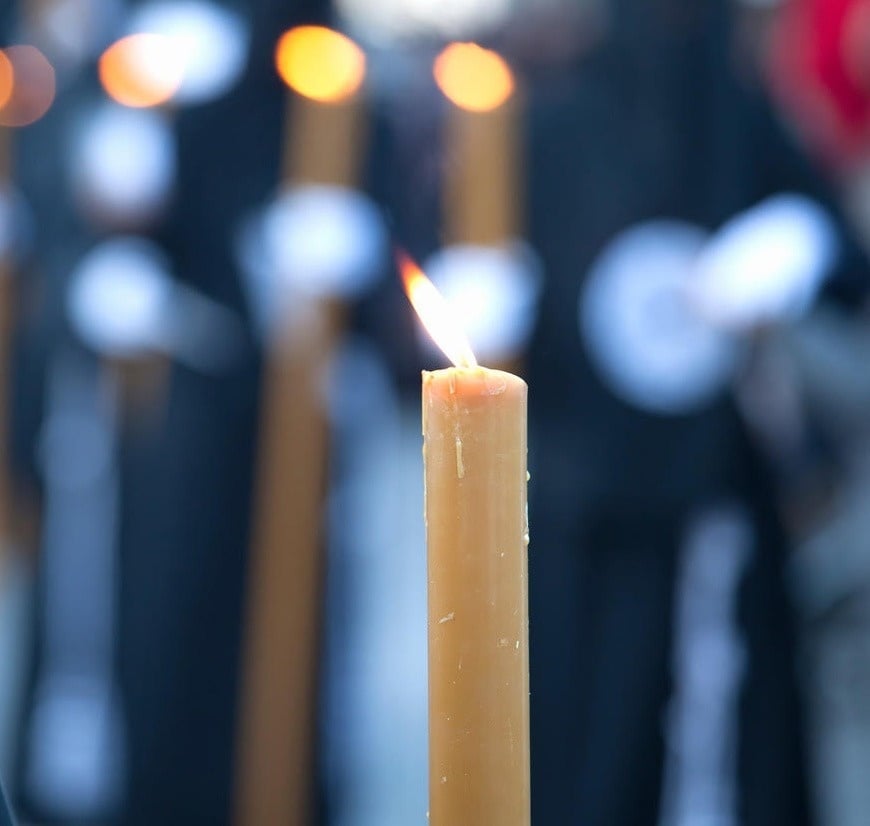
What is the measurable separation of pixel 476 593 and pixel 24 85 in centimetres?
100

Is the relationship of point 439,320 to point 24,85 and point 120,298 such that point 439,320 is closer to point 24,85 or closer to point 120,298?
point 120,298

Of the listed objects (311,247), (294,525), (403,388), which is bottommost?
(294,525)

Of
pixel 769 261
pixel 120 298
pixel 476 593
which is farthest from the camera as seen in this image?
pixel 120 298

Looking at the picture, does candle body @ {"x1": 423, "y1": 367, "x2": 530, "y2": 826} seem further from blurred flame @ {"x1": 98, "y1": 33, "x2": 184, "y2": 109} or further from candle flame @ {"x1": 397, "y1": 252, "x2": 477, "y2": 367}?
blurred flame @ {"x1": 98, "y1": 33, "x2": 184, "y2": 109}

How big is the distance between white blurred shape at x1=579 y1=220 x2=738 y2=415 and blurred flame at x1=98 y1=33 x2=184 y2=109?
17.9 inches

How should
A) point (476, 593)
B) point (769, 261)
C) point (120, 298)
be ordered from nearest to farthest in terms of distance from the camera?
point (476, 593), point (769, 261), point (120, 298)

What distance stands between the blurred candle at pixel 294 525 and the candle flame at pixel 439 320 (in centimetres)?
72

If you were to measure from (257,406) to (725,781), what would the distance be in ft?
1.71

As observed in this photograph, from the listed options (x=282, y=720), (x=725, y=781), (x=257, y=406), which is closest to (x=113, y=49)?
(x=257, y=406)

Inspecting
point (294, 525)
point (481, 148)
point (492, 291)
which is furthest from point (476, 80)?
point (294, 525)

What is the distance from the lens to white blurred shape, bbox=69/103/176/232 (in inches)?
39.4

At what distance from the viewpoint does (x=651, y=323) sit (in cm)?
94

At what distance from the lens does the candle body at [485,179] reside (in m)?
0.95

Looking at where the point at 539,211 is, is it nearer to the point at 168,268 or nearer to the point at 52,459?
the point at 168,268
